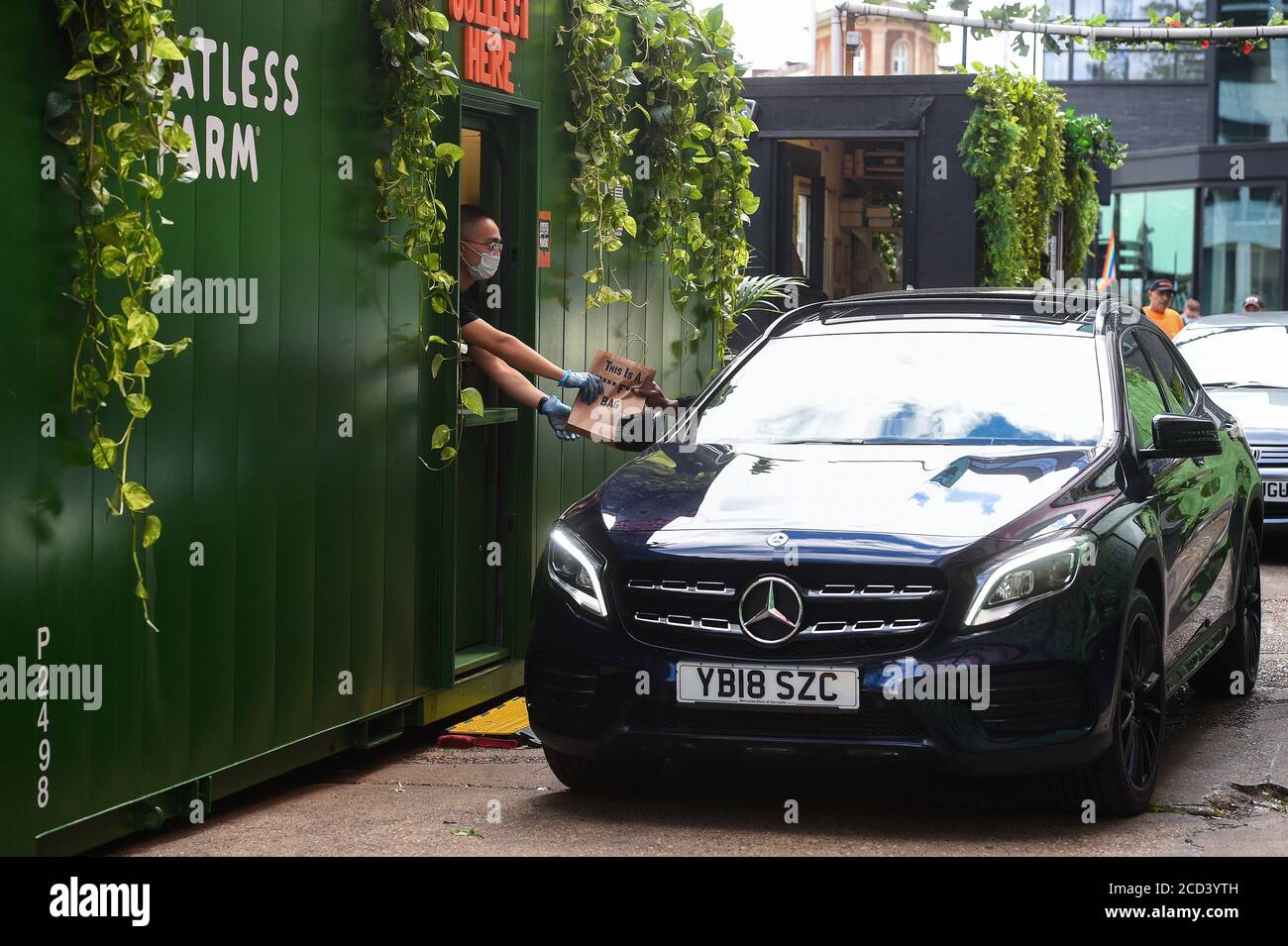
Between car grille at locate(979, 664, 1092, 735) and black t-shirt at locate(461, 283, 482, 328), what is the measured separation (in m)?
3.01

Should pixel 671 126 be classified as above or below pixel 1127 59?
below

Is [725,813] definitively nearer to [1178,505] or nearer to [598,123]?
[1178,505]

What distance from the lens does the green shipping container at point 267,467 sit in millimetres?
4895

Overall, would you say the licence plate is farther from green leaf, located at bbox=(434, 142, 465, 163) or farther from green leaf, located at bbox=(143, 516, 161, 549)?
green leaf, located at bbox=(434, 142, 465, 163)

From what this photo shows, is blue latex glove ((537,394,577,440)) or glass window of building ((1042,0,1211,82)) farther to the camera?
glass window of building ((1042,0,1211,82))

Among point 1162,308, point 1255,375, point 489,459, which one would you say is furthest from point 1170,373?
point 1162,308

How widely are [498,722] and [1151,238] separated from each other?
31.0m

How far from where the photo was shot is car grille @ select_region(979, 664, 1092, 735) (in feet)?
17.5

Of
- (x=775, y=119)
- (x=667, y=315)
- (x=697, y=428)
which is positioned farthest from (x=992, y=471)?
(x=775, y=119)

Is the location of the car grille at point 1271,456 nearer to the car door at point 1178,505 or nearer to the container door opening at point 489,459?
the car door at point 1178,505

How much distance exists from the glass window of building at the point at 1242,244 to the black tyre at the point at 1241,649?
1088 inches

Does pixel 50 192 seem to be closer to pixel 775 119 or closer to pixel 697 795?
pixel 697 795

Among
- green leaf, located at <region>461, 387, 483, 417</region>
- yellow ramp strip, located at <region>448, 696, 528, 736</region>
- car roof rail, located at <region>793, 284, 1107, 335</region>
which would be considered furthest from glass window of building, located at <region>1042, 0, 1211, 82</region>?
green leaf, located at <region>461, 387, 483, 417</region>

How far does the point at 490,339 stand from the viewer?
7.57m
